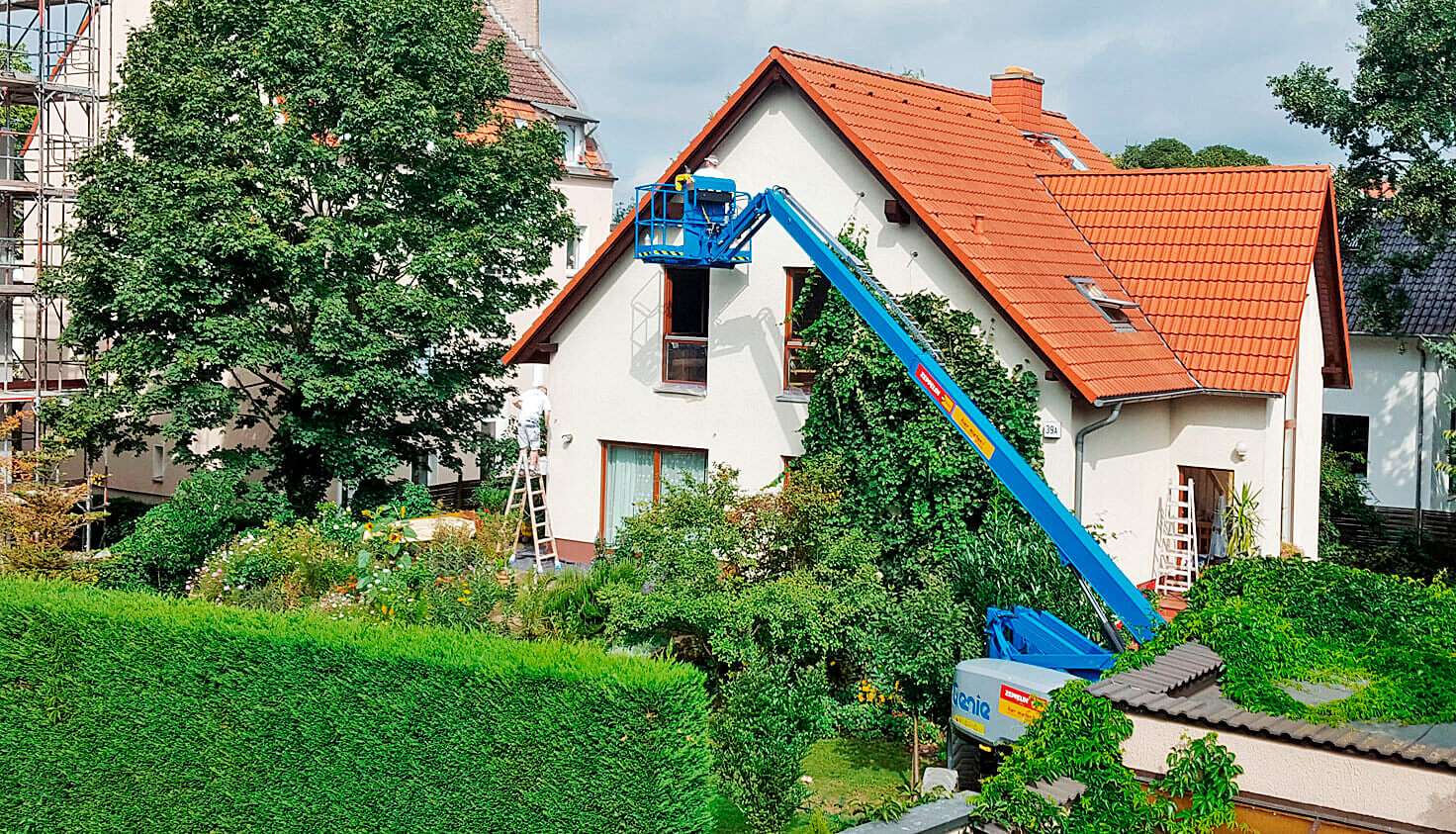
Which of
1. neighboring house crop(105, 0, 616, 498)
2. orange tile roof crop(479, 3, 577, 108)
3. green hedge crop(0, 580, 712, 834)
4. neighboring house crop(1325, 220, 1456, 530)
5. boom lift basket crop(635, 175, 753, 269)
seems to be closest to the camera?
green hedge crop(0, 580, 712, 834)

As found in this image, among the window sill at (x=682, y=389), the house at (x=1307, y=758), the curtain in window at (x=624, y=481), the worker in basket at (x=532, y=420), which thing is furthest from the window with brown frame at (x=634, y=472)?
the house at (x=1307, y=758)

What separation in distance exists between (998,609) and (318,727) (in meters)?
7.32

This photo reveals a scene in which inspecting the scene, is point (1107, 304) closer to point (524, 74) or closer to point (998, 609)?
point (998, 609)

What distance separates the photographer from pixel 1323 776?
9.10 meters

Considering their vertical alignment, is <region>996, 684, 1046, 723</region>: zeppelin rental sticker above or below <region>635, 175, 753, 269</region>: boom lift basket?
below

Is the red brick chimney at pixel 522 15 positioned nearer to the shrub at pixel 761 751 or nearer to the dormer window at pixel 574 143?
the dormer window at pixel 574 143

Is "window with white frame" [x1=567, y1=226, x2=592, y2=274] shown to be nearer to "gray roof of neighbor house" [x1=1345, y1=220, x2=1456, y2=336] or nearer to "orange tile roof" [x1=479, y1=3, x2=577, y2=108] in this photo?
"orange tile roof" [x1=479, y1=3, x2=577, y2=108]

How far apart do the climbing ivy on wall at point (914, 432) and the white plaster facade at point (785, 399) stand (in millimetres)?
298

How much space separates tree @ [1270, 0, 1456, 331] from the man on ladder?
16.3 m

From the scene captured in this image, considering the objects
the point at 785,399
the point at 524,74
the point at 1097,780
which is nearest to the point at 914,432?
the point at 785,399

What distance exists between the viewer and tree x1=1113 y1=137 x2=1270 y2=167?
2208 inches

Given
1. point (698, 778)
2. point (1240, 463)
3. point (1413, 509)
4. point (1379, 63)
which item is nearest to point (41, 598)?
point (698, 778)

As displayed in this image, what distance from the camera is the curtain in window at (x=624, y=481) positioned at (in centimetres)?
2172

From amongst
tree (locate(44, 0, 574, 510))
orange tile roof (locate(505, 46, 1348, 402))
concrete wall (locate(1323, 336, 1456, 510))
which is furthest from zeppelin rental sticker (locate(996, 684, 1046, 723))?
concrete wall (locate(1323, 336, 1456, 510))
